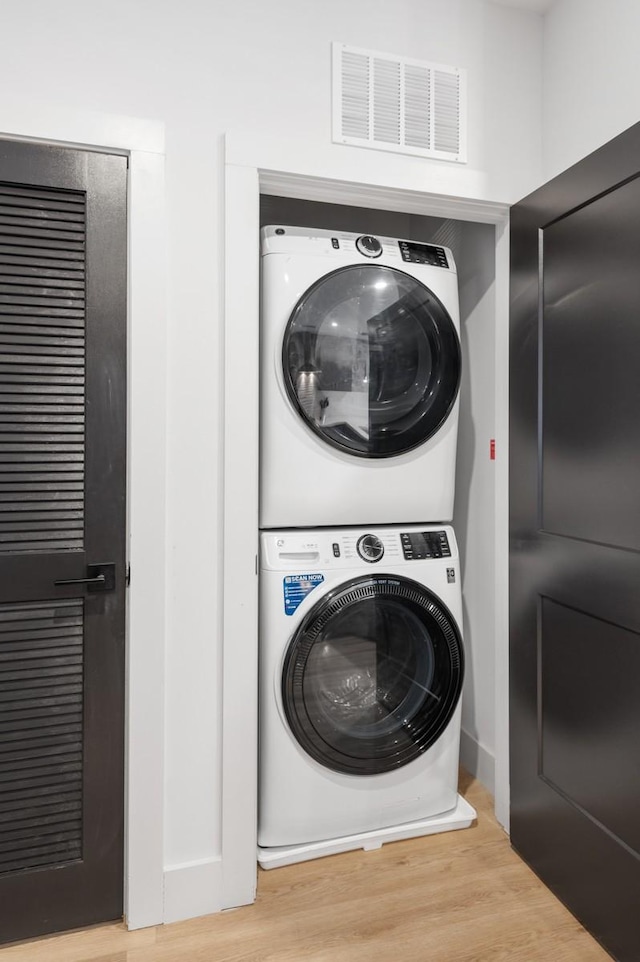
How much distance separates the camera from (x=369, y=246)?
1893 millimetres

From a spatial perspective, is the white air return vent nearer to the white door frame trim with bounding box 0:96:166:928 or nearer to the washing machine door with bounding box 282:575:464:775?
the white door frame trim with bounding box 0:96:166:928

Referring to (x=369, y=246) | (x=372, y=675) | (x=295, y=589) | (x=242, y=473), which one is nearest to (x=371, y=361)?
(x=369, y=246)

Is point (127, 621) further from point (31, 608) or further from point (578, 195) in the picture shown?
point (578, 195)

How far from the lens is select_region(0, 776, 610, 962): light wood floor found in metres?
1.51

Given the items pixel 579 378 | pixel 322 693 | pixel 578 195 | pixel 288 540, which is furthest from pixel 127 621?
pixel 578 195

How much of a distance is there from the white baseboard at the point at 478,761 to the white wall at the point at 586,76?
2035mm

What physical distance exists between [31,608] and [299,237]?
1.29 metres

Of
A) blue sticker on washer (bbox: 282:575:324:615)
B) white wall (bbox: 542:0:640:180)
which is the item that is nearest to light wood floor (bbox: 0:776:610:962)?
blue sticker on washer (bbox: 282:575:324:615)

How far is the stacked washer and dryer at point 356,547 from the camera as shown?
1.80m

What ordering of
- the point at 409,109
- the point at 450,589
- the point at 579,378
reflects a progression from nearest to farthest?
the point at 579,378
the point at 409,109
the point at 450,589

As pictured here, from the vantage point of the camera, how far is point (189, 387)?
165 cm

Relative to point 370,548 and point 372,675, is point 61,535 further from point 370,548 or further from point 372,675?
point 372,675

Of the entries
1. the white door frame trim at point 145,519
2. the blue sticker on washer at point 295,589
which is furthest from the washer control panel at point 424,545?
the white door frame trim at point 145,519

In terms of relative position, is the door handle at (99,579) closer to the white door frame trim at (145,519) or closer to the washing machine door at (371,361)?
the white door frame trim at (145,519)
